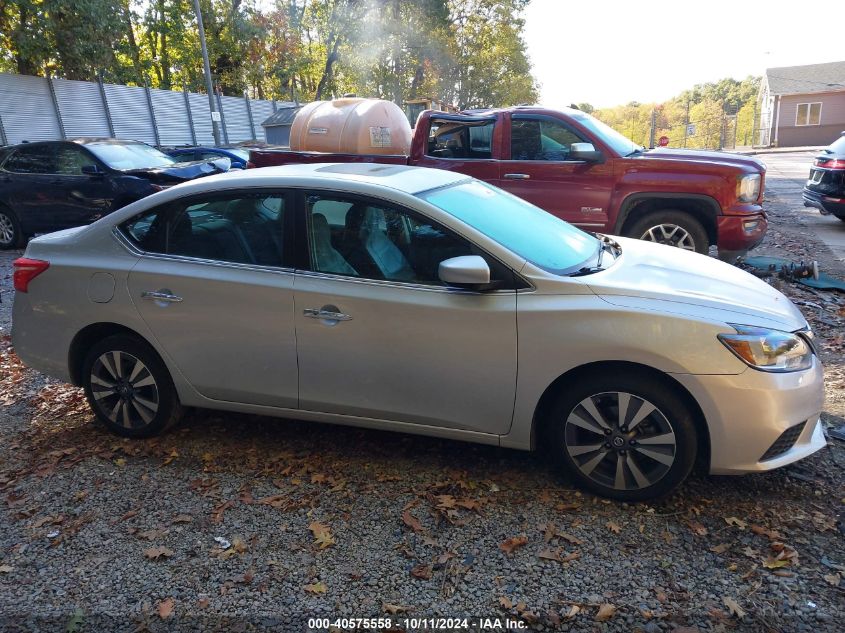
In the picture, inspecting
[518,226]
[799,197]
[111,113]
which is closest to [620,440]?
[518,226]

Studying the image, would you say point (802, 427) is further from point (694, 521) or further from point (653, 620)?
point (653, 620)

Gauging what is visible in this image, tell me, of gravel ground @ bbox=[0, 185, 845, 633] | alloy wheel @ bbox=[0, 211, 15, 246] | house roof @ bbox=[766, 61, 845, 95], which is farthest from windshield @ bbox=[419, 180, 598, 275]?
house roof @ bbox=[766, 61, 845, 95]

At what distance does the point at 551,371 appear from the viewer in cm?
325

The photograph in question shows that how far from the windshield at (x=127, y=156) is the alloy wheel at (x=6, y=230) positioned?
204cm

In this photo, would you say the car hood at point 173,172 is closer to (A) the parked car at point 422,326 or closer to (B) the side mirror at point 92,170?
(B) the side mirror at point 92,170

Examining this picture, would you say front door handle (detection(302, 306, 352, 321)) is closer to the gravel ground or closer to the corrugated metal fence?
the gravel ground

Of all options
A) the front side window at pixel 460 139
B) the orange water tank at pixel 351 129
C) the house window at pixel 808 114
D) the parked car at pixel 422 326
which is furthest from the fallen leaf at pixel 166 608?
the house window at pixel 808 114

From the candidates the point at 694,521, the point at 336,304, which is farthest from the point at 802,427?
the point at 336,304

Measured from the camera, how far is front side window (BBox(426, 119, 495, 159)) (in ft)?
25.8

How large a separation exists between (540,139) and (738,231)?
94.8 inches

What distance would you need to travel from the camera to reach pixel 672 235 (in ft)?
24.0

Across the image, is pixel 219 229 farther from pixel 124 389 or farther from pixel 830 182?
pixel 830 182

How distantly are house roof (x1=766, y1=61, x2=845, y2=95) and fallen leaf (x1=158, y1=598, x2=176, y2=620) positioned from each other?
171 ft

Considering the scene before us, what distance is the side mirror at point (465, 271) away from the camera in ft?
10.6
